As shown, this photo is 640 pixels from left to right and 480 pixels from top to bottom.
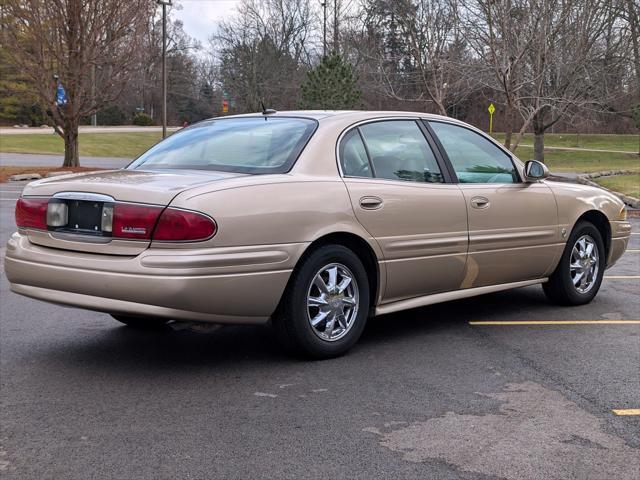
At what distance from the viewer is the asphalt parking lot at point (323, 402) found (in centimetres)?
348

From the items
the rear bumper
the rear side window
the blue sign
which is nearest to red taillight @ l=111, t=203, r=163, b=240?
the rear bumper

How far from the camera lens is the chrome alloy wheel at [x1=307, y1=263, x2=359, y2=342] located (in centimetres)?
502

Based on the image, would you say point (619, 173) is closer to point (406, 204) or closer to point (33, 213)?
point (406, 204)

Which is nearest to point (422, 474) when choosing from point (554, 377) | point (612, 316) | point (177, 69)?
point (554, 377)

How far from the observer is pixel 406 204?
548 centimetres

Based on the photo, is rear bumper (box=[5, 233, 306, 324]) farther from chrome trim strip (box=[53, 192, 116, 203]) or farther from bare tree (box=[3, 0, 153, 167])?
bare tree (box=[3, 0, 153, 167])

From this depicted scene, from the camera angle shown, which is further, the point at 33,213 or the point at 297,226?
the point at 33,213

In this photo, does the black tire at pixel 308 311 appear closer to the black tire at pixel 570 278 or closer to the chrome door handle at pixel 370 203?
the chrome door handle at pixel 370 203

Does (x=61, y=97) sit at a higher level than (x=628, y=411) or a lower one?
higher

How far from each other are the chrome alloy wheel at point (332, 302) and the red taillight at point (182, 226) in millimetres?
825

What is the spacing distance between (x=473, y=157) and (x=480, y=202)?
47 centimetres

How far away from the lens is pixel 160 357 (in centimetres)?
519

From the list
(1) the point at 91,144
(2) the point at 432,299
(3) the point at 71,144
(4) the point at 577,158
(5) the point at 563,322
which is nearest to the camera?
(2) the point at 432,299

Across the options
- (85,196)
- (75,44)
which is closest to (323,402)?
(85,196)
